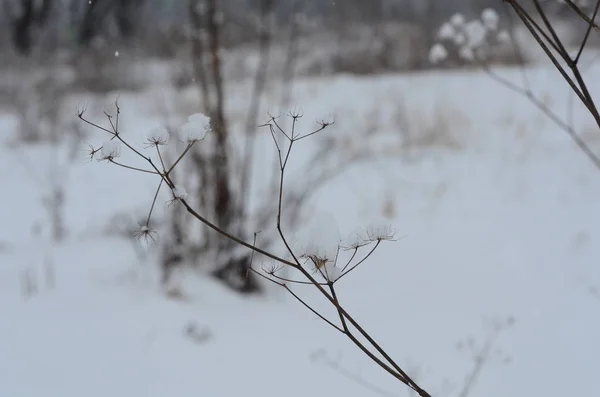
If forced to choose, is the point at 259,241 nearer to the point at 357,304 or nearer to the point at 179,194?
the point at 357,304

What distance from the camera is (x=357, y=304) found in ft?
7.82

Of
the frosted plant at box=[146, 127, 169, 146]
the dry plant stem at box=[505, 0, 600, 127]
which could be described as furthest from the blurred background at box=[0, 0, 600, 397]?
the dry plant stem at box=[505, 0, 600, 127]

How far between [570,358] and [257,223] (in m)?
1.50

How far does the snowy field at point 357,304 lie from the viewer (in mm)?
1794

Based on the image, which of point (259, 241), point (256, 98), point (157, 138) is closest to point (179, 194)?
point (157, 138)

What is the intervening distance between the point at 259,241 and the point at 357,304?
672 millimetres

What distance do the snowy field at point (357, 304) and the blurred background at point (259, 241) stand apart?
0.04 feet

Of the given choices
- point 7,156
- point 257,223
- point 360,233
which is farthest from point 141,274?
point 7,156

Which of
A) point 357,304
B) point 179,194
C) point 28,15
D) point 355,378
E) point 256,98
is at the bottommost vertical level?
point 179,194

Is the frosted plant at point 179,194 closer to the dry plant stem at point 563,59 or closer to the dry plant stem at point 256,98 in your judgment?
the dry plant stem at point 563,59

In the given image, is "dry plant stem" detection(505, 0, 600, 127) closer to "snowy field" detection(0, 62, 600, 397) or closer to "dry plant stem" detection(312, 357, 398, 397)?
"snowy field" detection(0, 62, 600, 397)

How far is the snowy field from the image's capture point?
5.89 ft

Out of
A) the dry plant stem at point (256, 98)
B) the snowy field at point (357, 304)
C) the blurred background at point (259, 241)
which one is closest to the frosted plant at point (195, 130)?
the blurred background at point (259, 241)

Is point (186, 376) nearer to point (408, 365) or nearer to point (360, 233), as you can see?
point (408, 365)
